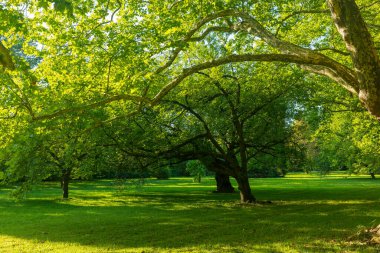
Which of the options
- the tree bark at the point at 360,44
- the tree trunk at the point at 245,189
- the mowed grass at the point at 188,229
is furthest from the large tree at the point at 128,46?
the tree trunk at the point at 245,189

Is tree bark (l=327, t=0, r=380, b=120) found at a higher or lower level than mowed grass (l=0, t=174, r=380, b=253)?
higher

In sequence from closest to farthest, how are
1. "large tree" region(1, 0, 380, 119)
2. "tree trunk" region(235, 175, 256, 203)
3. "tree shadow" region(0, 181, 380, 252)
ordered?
"large tree" region(1, 0, 380, 119) < "tree shadow" region(0, 181, 380, 252) < "tree trunk" region(235, 175, 256, 203)

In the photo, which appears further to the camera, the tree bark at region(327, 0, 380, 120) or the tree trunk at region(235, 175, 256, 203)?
the tree trunk at region(235, 175, 256, 203)

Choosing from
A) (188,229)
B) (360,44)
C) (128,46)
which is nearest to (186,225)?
(188,229)

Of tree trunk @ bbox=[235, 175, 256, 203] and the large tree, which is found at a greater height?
the large tree

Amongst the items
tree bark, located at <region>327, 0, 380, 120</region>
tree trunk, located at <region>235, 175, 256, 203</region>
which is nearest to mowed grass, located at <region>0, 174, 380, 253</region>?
tree trunk, located at <region>235, 175, 256, 203</region>

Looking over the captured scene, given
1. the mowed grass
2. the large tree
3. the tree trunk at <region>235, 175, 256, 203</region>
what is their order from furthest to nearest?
the tree trunk at <region>235, 175, 256, 203</region> → the mowed grass → the large tree

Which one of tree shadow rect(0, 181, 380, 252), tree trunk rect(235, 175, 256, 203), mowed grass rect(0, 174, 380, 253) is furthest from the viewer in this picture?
tree trunk rect(235, 175, 256, 203)

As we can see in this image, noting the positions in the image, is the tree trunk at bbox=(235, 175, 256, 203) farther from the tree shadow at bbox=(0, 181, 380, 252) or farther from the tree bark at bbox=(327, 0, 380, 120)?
the tree bark at bbox=(327, 0, 380, 120)

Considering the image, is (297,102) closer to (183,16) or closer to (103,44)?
(183,16)

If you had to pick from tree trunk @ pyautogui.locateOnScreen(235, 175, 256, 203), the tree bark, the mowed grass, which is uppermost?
the tree bark

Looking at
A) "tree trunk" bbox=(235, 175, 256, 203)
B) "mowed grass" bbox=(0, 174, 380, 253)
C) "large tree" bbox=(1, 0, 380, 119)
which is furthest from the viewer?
"tree trunk" bbox=(235, 175, 256, 203)

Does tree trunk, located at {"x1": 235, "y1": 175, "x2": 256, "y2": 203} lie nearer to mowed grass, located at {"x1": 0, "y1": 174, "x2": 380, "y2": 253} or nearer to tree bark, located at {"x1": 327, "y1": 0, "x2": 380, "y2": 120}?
mowed grass, located at {"x1": 0, "y1": 174, "x2": 380, "y2": 253}

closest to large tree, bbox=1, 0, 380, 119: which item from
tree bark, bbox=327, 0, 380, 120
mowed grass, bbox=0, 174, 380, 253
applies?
tree bark, bbox=327, 0, 380, 120
